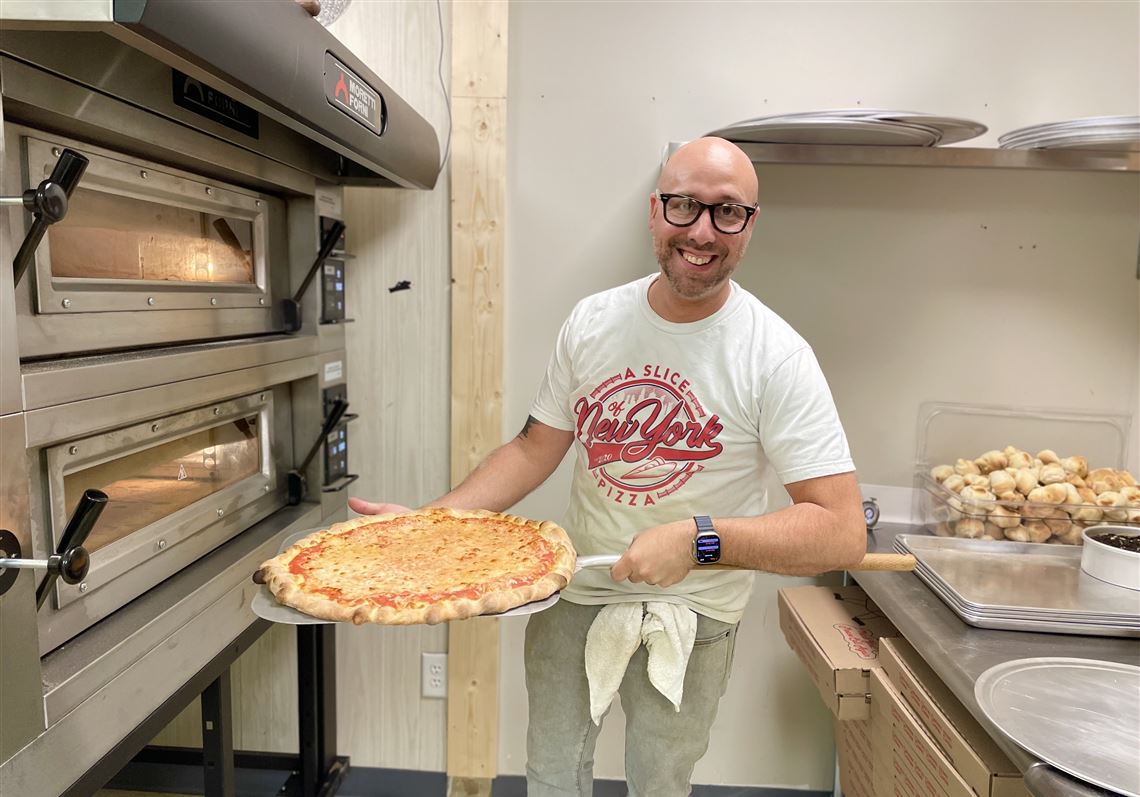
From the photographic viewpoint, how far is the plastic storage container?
1815 mm

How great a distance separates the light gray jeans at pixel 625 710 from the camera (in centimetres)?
147

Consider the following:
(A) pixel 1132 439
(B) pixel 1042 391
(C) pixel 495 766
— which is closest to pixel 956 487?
(B) pixel 1042 391

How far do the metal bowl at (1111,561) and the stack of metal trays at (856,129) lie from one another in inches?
35.3

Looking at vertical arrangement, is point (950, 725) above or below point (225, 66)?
below

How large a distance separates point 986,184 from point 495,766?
208cm

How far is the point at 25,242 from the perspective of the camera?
0.88m

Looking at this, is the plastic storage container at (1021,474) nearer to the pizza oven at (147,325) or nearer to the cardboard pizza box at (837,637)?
the cardboard pizza box at (837,637)

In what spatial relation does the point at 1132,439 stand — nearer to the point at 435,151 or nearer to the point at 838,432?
the point at 838,432

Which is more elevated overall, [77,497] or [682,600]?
[77,497]

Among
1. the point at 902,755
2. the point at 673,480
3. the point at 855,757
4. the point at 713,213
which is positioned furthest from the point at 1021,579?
the point at 713,213

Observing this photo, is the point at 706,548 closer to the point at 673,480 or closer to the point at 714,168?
the point at 673,480

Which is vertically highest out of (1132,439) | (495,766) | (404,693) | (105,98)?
(105,98)

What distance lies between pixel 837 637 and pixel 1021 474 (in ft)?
1.98

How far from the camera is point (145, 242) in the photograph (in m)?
1.29
